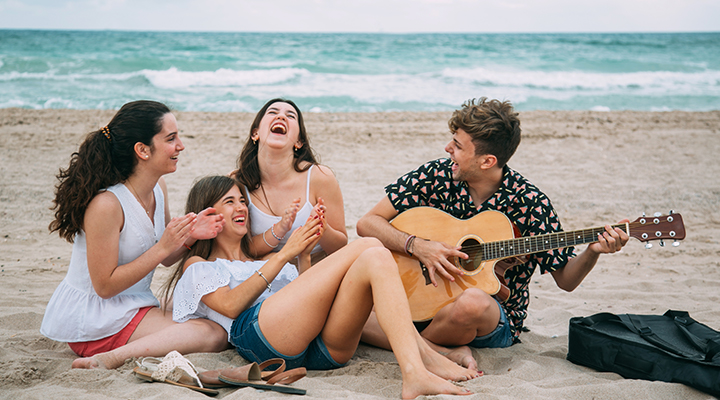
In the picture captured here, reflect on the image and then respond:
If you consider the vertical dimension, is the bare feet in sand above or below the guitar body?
below

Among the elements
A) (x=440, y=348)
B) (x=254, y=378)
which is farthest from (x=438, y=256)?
(x=254, y=378)

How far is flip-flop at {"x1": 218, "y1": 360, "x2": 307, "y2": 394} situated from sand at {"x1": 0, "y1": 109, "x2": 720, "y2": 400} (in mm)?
63

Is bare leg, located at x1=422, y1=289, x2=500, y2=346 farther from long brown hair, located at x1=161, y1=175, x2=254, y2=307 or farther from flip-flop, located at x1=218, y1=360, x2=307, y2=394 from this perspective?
long brown hair, located at x1=161, y1=175, x2=254, y2=307

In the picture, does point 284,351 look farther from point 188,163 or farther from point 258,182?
point 188,163

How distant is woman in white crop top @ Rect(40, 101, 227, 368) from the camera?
2828mm

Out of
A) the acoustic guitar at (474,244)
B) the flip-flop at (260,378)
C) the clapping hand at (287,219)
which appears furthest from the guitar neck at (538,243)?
the flip-flop at (260,378)

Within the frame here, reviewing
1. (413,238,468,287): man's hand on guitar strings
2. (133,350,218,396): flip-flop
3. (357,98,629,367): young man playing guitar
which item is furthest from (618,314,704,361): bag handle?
(133,350,218,396): flip-flop

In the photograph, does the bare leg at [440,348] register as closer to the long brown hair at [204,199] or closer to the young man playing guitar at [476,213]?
the young man playing guitar at [476,213]

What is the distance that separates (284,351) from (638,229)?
1.95 m

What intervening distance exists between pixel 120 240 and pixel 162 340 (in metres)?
0.60

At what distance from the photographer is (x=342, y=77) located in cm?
1795

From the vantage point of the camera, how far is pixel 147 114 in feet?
9.83

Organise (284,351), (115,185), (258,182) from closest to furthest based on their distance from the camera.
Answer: (284,351)
(115,185)
(258,182)

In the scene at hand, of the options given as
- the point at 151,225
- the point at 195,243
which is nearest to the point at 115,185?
the point at 151,225
